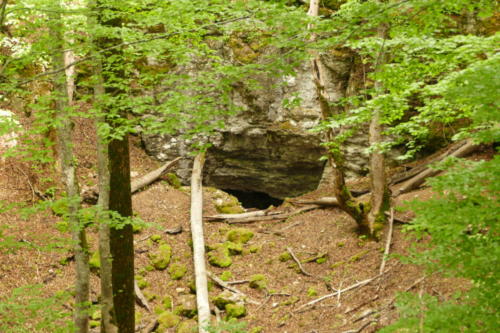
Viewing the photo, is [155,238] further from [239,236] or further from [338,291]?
[338,291]

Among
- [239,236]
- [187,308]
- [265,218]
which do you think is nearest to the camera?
[187,308]

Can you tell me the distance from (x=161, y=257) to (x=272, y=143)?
258 inches

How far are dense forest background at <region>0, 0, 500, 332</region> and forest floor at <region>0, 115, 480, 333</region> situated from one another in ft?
0.18

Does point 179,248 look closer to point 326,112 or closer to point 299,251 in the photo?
point 299,251

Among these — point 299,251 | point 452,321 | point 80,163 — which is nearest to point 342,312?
point 299,251

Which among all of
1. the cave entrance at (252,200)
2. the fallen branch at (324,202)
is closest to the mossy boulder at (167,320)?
the fallen branch at (324,202)

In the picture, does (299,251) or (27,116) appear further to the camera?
(27,116)

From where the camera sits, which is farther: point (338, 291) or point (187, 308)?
point (187, 308)

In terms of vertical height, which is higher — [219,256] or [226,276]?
[219,256]

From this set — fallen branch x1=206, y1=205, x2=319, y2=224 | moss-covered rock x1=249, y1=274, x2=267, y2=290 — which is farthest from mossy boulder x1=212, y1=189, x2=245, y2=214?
moss-covered rock x1=249, y1=274, x2=267, y2=290

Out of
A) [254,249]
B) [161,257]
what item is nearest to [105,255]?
[161,257]

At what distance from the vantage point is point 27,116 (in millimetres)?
11648

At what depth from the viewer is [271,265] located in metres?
9.50

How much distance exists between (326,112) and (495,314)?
6.07 m
